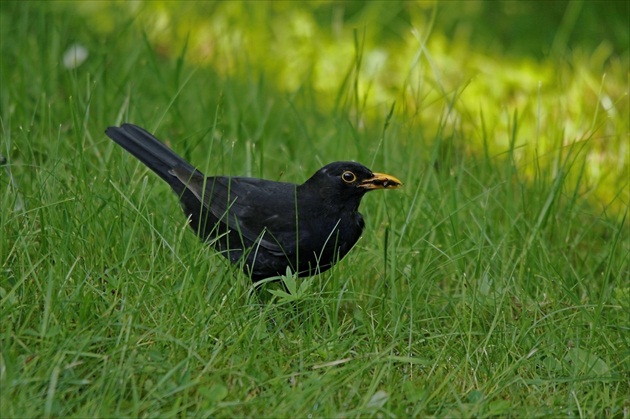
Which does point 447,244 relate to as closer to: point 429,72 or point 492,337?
point 492,337

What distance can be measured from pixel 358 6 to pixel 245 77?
1.92 meters

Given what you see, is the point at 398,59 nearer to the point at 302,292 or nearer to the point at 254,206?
the point at 254,206

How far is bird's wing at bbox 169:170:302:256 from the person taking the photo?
13.3ft

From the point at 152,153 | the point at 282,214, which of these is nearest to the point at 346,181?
the point at 282,214

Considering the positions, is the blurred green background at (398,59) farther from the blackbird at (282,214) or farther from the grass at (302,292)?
the blackbird at (282,214)

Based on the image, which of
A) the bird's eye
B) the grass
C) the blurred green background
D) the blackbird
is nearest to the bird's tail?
the blackbird

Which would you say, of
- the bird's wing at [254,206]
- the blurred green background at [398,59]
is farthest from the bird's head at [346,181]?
the blurred green background at [398,59]

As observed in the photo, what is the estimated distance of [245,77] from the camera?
624cm

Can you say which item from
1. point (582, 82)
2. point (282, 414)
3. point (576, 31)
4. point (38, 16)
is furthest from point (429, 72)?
point (282, 414)

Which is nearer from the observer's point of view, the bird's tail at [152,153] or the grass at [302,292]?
the grass at [302,292]

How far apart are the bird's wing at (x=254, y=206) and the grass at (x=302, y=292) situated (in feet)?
0.56

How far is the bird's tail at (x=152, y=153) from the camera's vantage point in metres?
4.39

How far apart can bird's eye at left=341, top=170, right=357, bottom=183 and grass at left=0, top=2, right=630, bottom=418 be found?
0.79 feet

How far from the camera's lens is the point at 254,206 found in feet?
13.9
